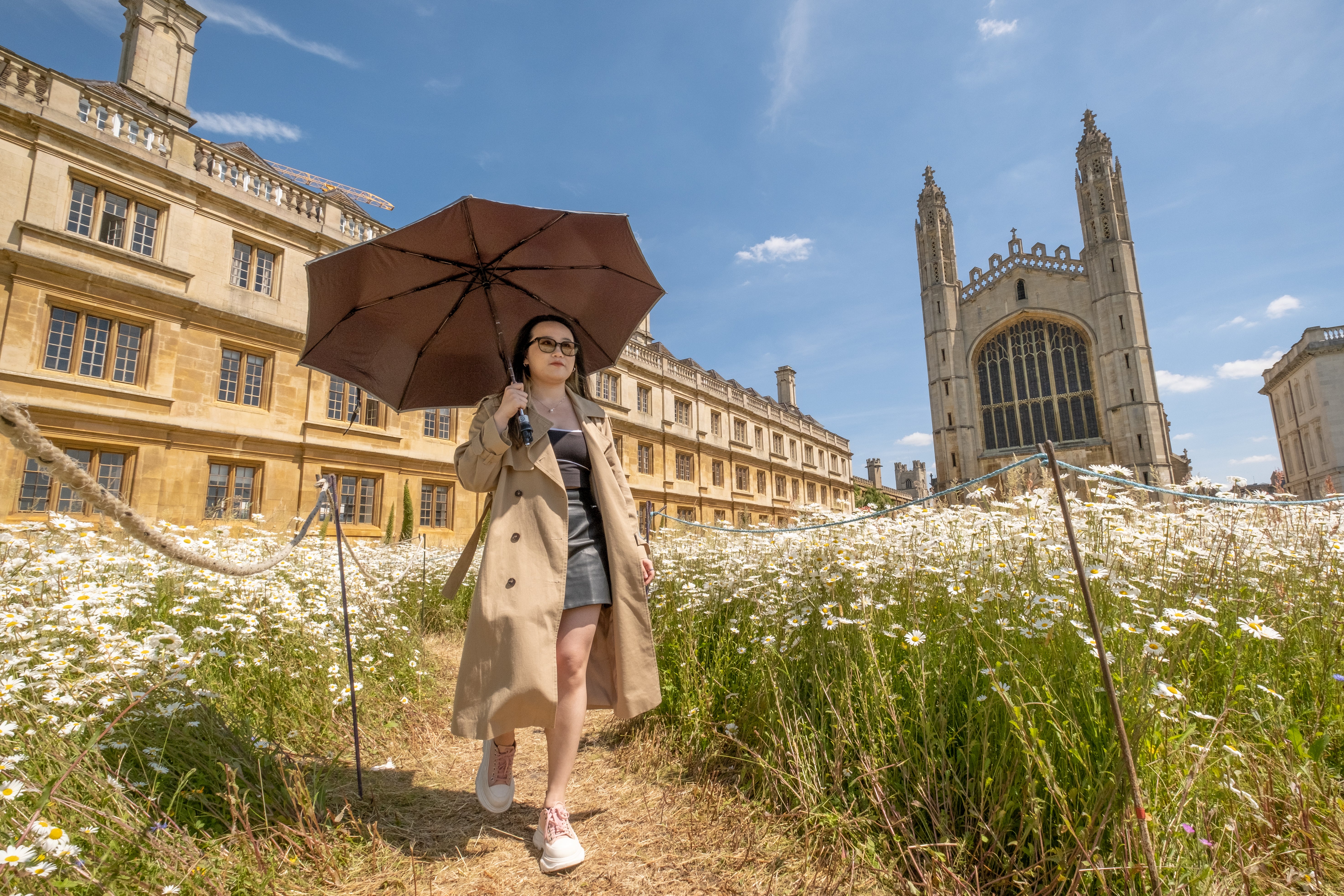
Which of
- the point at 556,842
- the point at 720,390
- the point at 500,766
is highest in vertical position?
the point at 720,390

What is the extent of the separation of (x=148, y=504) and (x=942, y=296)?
43.0 metres

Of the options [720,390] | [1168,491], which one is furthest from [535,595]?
[720,390]

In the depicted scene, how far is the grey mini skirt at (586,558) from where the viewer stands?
7.30 ft

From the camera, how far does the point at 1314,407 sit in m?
31.8

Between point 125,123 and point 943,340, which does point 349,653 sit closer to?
point 125,123

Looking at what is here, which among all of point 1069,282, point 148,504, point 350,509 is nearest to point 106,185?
point 148,504

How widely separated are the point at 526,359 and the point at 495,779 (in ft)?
6.05

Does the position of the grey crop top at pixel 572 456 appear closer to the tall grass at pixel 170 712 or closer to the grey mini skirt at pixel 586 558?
the grey mini skirt at pixel 586 558

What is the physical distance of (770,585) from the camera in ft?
11.1

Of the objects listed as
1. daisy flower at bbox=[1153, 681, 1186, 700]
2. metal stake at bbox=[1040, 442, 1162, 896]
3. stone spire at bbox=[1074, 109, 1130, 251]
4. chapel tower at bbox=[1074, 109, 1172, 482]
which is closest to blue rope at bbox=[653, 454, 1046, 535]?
metal stake at bbox=[1040, 442, 1162, 896]

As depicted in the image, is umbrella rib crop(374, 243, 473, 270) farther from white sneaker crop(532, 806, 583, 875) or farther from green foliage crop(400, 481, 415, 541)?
green foliage crop(400, 481, 415, 541)

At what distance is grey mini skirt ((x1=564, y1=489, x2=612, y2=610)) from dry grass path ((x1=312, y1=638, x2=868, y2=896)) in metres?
0.95

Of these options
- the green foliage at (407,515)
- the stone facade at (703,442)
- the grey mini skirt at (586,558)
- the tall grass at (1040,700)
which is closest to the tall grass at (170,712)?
the grey mini skirt at (586,558)

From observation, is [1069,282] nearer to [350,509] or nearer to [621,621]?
[350,509]
